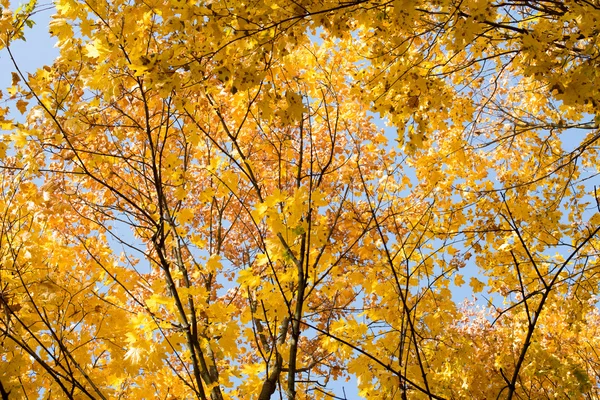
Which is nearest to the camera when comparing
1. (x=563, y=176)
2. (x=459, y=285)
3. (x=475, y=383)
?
(x=459, y=285)

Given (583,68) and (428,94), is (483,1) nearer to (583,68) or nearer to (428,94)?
(583,68)

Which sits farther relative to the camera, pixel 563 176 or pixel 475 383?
pixel 475 383

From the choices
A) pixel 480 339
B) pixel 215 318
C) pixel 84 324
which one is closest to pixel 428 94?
pixel 215 318

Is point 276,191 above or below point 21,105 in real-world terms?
below

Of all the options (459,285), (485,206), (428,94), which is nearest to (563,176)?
(485,206)

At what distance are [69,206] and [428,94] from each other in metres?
3.06

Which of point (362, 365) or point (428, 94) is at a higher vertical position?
point (428, 94)

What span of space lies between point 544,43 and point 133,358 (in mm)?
3311

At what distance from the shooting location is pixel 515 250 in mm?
5000

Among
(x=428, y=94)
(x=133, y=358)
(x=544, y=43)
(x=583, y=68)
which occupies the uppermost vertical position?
(x=428, y=94)

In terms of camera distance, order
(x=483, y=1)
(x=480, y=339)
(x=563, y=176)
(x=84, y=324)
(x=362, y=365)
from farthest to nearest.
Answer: (x=480, y=339) < (x=563, y=176) < (x=84, y=324) < (x=362, y=365) < (x=483, y=1)

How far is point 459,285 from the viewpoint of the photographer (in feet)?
16.0

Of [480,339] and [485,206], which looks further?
[480,339]

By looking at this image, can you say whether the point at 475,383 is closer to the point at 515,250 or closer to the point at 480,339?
the point at 480,339
